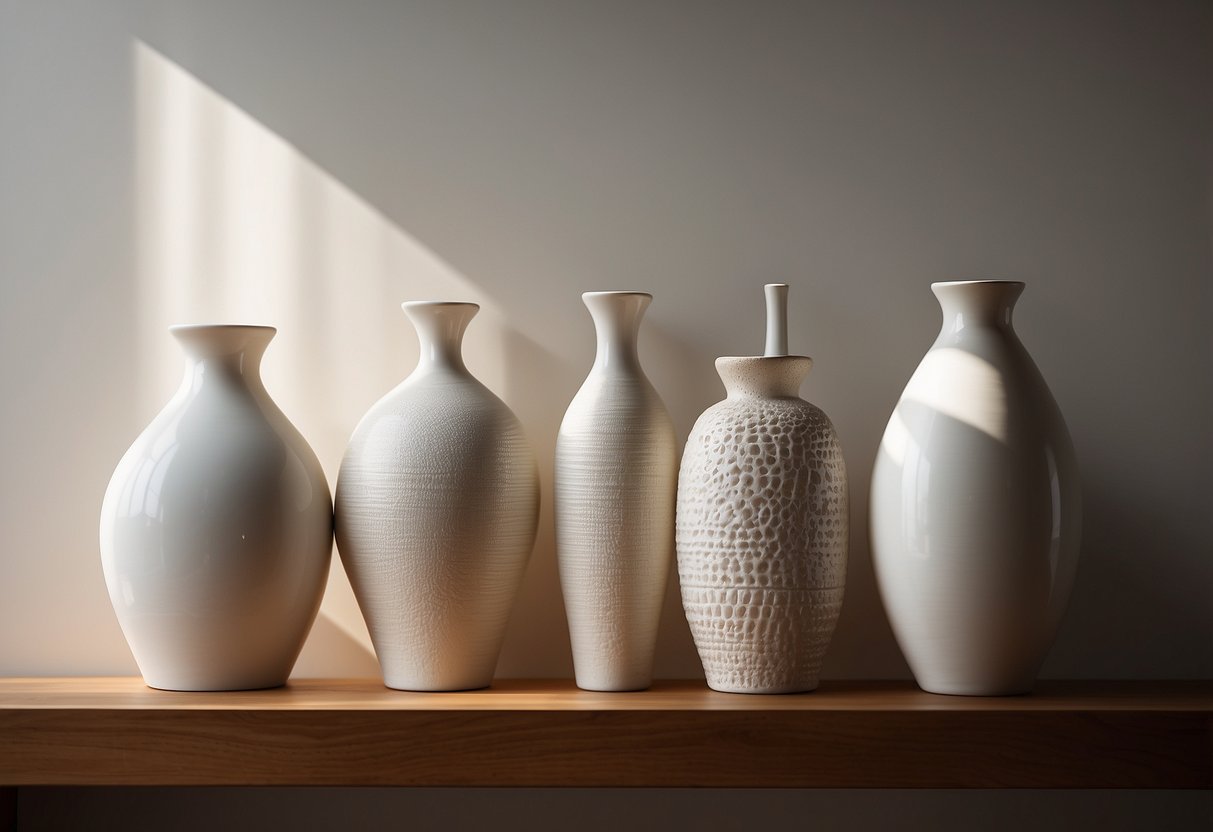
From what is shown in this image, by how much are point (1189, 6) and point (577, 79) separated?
2.60 feet

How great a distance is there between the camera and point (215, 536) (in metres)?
1.14

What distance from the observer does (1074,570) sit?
3.82ft

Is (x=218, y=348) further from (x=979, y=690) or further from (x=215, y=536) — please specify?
(x=979, y=690)

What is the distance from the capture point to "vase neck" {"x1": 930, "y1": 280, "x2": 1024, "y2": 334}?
1.19 m

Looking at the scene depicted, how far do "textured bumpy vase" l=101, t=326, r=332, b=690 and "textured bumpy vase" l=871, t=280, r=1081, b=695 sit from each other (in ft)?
2.14

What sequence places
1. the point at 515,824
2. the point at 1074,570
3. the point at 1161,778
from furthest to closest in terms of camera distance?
the point at 515,824 < the point at 1074,570 < the point at 1161,778

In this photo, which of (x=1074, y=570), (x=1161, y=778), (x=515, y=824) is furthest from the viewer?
(x=515, y=824)

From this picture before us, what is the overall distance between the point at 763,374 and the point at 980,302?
25 cm

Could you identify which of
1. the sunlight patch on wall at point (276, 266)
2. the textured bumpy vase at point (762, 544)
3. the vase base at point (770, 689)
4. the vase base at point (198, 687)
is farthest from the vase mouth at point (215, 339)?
the vase base at point (770, 689)

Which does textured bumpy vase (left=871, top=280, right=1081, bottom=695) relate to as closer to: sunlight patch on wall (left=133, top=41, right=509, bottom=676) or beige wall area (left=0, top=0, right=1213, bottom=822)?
beige wall area (left=0, top=0, right=1213, bottom=822)

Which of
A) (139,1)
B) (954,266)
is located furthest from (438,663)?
(139,1)

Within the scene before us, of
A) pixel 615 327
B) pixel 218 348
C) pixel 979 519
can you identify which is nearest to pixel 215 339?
pixel 218 348

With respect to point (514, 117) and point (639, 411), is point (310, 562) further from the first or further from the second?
point (514, 117)

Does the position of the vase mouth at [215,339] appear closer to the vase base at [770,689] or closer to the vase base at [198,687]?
the vase base at [198,687]
